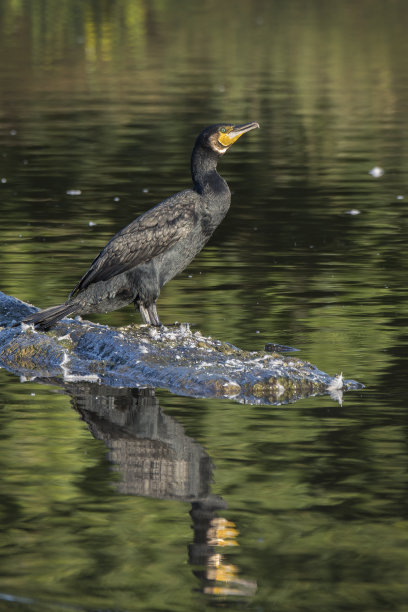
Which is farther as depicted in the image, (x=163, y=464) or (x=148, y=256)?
(x=148, y=256)

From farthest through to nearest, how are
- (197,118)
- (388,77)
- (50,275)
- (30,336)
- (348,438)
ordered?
(388,77) → (197,118) → (50,275) → (30,336) → (348,438)

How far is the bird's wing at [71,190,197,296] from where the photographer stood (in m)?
9.48

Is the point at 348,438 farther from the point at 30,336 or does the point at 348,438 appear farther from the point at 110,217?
the point at 110,217

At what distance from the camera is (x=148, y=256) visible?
9547mm

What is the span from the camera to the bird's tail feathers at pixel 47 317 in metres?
9.34

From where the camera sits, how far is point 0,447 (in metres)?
7.41

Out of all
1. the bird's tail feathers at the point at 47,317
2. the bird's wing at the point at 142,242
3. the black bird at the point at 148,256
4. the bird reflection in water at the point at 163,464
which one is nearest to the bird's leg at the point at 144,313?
the black bird at the point at 148,256

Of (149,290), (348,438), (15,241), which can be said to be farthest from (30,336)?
(15,241)

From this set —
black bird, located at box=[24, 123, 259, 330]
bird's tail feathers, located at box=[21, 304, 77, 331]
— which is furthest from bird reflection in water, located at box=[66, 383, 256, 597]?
black bird, located at box=[24, 123, 259, 330]

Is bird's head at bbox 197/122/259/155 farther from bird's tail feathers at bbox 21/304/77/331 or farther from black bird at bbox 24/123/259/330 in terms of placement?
bird's tail feathers at bbox 21/304/77/331

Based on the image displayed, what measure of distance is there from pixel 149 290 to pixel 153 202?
22.7 ft

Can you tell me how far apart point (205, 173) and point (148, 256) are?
0.69m

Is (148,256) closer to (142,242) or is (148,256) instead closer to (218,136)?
(142,242)

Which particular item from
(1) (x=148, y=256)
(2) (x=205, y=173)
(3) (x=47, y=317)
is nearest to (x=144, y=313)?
(1) (x=148, y=256)
